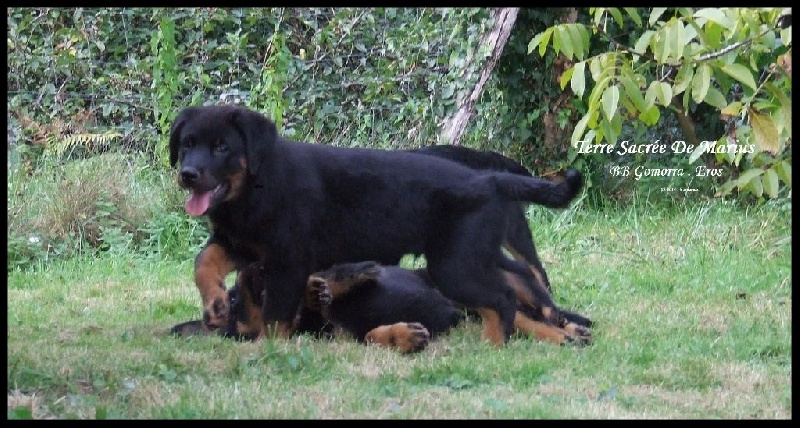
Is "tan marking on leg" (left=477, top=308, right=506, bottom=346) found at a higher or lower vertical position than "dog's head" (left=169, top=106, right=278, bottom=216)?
lower

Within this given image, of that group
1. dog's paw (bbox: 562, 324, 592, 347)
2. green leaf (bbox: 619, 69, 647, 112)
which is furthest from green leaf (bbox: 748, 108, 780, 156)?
dog's paw (bbox: 562, 324, 592, 347)

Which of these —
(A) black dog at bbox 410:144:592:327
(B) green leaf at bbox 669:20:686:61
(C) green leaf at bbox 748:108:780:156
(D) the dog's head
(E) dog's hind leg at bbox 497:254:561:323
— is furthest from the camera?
(A) black dog at bbox 410:144:592:327

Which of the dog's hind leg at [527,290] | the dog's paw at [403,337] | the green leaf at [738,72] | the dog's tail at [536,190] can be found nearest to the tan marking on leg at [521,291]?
the dog's hind leg at [527,290]

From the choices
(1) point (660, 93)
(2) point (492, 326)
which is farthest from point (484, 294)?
(1) point (660, 93)

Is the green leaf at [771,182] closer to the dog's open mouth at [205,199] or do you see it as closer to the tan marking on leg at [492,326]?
the tan marking on leg at [492,326]

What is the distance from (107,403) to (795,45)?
2878 millimetres

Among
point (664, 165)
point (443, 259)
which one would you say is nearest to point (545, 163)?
point (664, 165)

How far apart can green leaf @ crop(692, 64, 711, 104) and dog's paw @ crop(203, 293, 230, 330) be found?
2.33 metres

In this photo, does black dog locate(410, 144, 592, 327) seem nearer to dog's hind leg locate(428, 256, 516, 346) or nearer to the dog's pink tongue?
dog's hind leg locate(428, 256, 516, 346)

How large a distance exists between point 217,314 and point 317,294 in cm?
51

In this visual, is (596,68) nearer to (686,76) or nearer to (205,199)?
(686,76)

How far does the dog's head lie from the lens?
4.84 metres

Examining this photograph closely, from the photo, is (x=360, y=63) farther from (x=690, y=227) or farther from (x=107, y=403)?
(x=107, y=403)

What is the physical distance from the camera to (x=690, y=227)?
26.8 feet
